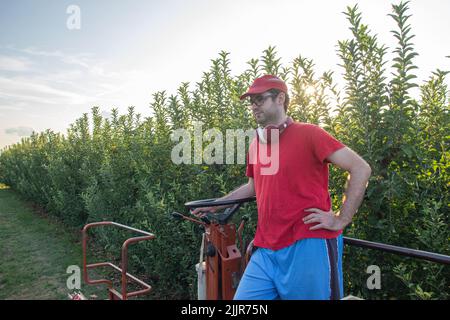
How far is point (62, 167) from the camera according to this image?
1168 cm

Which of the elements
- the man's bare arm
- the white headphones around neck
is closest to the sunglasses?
the white headphones around neck

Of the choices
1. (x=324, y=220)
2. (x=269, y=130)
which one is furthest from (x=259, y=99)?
(x=324, y=220)

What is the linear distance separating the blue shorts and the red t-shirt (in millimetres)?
62

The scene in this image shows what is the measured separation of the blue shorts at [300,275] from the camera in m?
2.33

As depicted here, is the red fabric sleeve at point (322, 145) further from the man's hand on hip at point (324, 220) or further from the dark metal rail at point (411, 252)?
the dark metal rail at point (411, 252)

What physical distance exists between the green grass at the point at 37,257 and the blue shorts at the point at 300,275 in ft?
15.2

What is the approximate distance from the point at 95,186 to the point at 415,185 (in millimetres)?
7043

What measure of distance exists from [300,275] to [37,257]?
7978 millimetres

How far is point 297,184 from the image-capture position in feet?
7.97

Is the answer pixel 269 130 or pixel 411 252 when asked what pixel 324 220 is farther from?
pixel 269 130

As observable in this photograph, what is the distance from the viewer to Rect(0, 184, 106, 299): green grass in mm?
6555

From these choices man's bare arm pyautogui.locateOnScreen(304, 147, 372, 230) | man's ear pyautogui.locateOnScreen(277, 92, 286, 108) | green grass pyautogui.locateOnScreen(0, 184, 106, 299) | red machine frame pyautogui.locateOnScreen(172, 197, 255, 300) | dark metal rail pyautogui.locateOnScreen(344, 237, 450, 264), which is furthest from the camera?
green grass pyautogui.locateOnScreen(0, 184, 106, 299)

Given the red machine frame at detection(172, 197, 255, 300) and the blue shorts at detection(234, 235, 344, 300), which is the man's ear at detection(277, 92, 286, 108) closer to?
the red machine frame at detection(172, 197, 255, 300)

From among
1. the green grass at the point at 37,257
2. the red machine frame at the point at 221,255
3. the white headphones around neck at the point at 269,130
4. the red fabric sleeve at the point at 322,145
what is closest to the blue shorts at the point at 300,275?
the red machine frame at the point at 221,255
